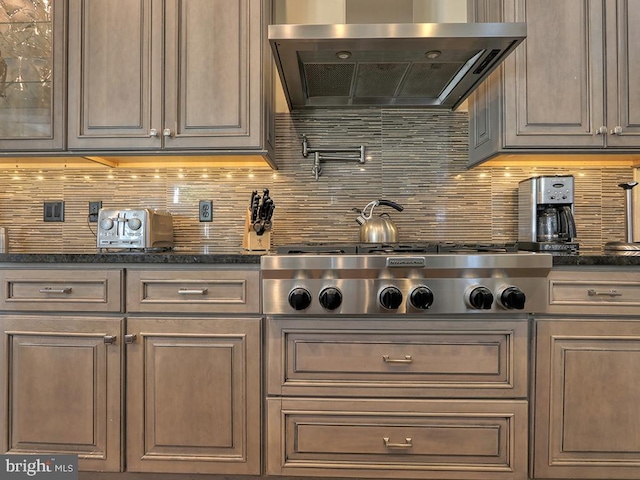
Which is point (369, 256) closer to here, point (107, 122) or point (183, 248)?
point (183, 248)

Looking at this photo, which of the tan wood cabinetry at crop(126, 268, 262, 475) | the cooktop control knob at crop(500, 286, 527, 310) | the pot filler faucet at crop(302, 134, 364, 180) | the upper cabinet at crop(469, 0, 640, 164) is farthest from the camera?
the pot filler faucet at crop(302, 134, 364, 180)

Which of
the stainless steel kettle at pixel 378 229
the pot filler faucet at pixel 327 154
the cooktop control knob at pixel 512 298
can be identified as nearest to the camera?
the cooktop control knob at pixel 512 298

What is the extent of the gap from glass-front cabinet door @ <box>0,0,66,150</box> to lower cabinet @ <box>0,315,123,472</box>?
0.78 metres

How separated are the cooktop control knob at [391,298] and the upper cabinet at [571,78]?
0.82 m

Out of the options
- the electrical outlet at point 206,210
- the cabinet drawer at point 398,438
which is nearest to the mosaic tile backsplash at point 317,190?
the electrical outlet at point 206,210

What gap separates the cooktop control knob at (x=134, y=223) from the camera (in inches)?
62.3

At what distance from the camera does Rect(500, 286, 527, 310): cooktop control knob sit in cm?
117

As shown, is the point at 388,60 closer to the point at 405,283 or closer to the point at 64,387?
the point at 405,283

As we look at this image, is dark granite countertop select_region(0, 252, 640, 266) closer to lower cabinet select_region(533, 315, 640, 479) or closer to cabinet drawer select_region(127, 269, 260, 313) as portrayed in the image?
cabinet drawer select_region(127, 269, 260, 313)

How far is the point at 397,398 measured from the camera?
49.3 inches

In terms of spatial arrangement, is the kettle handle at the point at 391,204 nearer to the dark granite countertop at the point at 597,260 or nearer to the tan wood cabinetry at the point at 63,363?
the dark granite countertop at the point at 597,260

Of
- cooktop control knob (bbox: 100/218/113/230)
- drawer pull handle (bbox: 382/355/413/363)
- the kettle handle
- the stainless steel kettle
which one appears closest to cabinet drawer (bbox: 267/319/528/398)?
drawer pull handle (bbox: 382/355/413/363)

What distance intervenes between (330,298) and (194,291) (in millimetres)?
481

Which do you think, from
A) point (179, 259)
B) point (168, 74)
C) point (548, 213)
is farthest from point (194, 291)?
point (548, 213)
